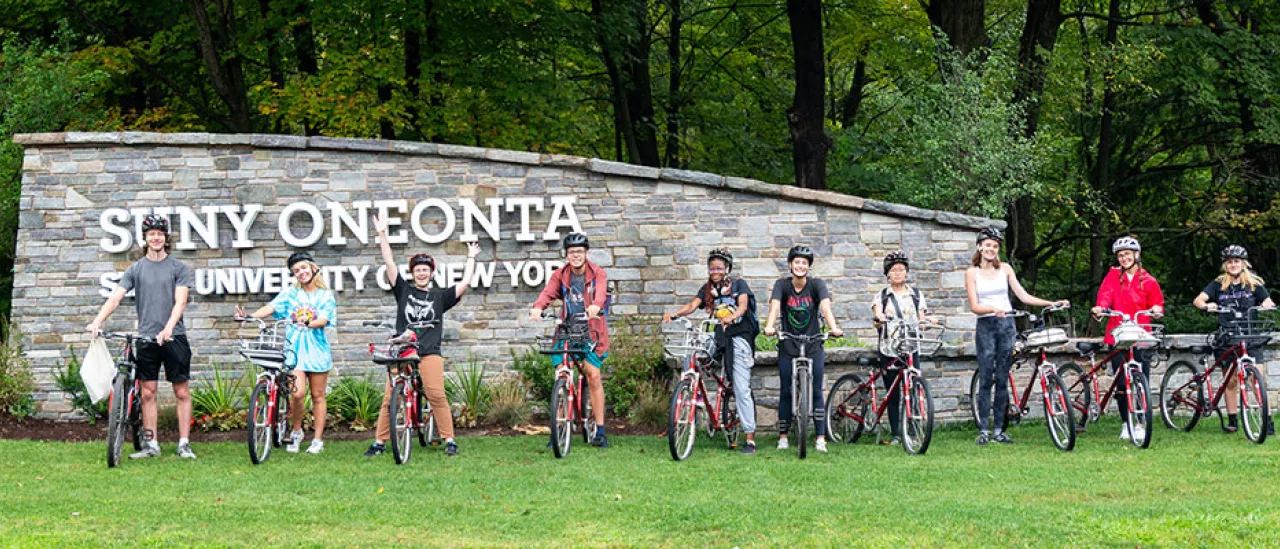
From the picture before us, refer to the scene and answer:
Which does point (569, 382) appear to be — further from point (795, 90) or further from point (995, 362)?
point (795, 90)

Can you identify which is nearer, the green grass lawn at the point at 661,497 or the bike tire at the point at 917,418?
the green grass lawn at the point at 661,497

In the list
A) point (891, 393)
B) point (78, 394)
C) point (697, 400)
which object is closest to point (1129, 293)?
point (891, 393)

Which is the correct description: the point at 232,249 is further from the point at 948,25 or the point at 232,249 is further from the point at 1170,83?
the point at 1170,83

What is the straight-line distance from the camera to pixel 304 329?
1074 centimetres

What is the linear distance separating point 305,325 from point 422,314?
89cm

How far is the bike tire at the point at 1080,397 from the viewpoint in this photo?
1175 cm

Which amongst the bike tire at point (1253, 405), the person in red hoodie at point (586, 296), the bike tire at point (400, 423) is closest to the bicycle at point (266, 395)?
the bike tire at point (400, 423)

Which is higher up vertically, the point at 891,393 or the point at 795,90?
the point at 795,90

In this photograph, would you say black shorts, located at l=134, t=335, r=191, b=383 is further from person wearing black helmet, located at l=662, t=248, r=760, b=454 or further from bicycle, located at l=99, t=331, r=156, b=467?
person wearing black helmet, located at l=662, t=248, r=760, b=454

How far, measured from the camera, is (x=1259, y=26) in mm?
22953

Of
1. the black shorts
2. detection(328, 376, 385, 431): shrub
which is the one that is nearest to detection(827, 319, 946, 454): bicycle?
detection(328, 376, 385, 431): shrub

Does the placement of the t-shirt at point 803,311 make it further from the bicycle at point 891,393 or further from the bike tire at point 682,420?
the bike tire at point 682,420

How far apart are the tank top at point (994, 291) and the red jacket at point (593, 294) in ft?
9.62

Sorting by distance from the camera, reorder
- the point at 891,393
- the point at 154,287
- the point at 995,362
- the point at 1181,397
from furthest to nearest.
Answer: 1. the point at 1181,397
2. the point at 995,362
3. the point at 891,393
4. the point at 154,287
